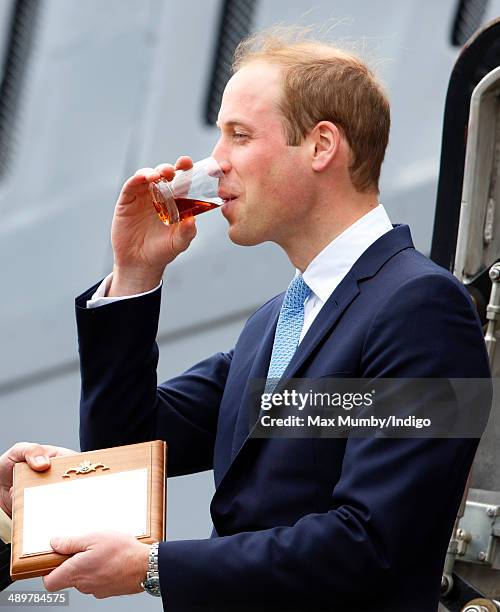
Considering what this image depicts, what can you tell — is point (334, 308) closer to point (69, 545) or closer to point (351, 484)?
point (351, 484)

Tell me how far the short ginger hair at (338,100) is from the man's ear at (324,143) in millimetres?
13

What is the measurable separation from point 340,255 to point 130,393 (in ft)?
1.44

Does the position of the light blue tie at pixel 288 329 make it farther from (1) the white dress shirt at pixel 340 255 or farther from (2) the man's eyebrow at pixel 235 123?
(2) the man's eyebrow at pixel 235 123

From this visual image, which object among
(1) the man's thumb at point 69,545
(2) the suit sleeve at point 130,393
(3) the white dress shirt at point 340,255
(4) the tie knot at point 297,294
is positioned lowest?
(1) the man's thumb at point 69,545

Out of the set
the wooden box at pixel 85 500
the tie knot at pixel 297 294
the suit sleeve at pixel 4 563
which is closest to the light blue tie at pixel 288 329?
the tie knot at pixel 297 294

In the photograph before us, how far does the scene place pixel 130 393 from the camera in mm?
2410

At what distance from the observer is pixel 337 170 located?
2.27m

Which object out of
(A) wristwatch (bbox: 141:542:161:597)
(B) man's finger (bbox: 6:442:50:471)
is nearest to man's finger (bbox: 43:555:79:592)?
(A) wristwatch (bbox: 141:542:161:597)

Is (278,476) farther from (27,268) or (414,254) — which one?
(27,268)

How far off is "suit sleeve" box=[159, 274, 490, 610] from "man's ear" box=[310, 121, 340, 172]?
27 cm

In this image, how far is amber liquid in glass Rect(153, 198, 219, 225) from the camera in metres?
2.33

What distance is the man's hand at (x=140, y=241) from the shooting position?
2.42m

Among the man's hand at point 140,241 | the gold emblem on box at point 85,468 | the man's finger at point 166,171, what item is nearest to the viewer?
the gold emblem on box at point 85,468

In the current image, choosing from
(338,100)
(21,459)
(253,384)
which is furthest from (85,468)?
(338,100)
